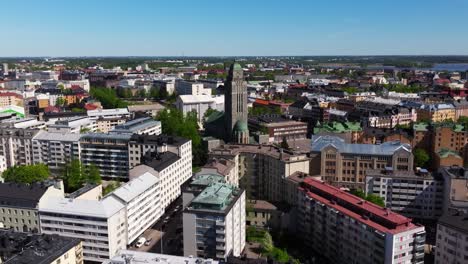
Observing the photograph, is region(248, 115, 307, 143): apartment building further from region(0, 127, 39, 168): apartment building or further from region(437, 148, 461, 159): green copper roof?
region(0, 127, 39, 168): apartment building

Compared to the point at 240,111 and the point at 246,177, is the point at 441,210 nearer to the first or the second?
the point at 246,177

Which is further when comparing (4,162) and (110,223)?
(4,162)

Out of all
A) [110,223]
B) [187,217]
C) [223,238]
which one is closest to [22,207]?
[110,223]

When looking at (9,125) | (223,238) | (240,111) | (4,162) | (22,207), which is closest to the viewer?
(223,238)

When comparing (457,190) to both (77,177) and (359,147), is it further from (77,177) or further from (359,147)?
(77,177)

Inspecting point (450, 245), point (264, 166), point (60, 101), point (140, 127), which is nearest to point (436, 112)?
point (264, 166)

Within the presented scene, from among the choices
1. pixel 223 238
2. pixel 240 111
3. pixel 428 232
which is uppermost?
pixel 240 111

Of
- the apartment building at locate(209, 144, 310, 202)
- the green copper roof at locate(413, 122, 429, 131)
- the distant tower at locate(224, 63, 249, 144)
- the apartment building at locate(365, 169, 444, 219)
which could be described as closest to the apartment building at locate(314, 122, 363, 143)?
the green copper roof at locate(413, 122, 429, 131)
